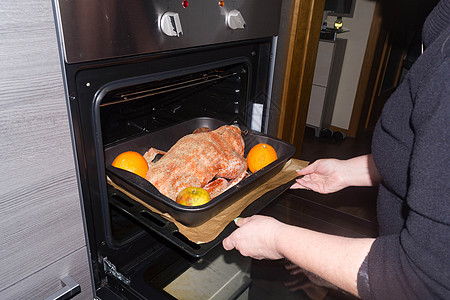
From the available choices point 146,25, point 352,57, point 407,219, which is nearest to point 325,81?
point 352,57

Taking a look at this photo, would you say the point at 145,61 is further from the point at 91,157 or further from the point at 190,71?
the point at 91,157

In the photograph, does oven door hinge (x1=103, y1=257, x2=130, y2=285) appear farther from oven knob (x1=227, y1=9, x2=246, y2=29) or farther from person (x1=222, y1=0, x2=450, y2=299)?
oven knob (x1=227, y1=9, x2=246, y2=29)

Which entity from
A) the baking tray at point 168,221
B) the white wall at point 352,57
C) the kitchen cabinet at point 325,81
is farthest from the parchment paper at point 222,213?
the white wall at point 352,57

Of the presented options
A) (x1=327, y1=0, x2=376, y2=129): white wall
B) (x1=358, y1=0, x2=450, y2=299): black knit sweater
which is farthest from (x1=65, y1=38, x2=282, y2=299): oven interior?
(x1=327, y1=0, x2=376, y2=129): white wall

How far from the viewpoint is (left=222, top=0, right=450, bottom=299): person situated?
428 millimetres

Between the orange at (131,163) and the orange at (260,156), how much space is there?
0.29 metres

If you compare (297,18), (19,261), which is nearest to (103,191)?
(19,261)

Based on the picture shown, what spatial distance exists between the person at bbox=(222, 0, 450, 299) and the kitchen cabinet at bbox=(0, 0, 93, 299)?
34 centimetres

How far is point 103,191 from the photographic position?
74cm

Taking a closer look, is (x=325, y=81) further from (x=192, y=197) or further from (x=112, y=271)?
(x=112, y=271)

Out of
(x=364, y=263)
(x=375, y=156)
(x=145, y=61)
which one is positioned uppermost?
(x=145, y=61)

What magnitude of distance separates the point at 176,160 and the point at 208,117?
0.87ft

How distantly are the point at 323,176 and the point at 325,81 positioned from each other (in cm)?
225

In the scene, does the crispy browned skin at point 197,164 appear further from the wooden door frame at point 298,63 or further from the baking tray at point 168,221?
the wooden door frame at point 298,63
